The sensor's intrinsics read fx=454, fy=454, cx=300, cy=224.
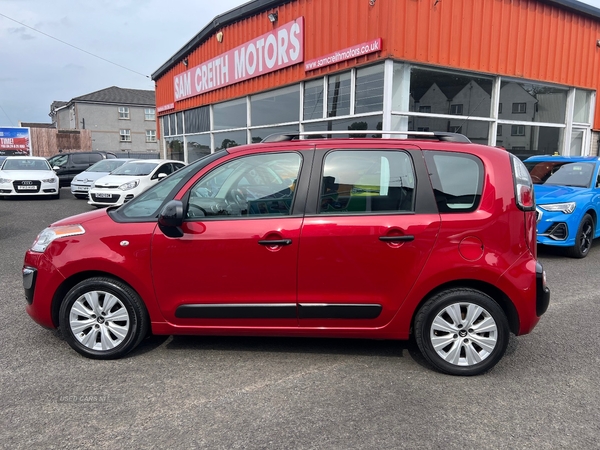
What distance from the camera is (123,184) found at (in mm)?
12273

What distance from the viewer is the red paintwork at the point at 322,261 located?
128 inches

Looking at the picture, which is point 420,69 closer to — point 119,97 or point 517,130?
point 517,130

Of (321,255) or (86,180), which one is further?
(86,180)

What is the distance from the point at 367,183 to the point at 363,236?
0.41 m

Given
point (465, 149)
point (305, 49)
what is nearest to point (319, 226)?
point (465, 149)

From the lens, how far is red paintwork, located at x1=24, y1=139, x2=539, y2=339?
10.6 ft

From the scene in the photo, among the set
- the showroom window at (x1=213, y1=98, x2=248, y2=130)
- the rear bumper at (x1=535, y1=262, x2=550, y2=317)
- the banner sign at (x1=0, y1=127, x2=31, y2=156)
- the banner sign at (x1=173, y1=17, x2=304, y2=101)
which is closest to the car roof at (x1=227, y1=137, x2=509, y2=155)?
the rear bumper at (x1=535, y1=262, x2=550, y2=317)

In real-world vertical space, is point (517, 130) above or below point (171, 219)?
above

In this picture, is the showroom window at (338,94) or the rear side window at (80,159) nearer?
the showroom window at (338,94)

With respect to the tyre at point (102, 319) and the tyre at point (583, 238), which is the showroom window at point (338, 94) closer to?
the tyre at point (583, 238)

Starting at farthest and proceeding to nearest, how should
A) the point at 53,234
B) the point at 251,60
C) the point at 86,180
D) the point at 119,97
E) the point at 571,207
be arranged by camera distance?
1. the point at 119,97
2. the point at 86,180
3. the point at 251,60
4. the point at 571,207
5. the point at 53,234

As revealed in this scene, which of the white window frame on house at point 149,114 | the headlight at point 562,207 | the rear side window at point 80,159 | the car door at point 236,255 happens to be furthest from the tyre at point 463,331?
the white window frame on house at point 149,114

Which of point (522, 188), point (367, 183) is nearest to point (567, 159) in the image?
point (522, 188)

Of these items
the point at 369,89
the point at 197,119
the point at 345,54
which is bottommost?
the point at 369,89
